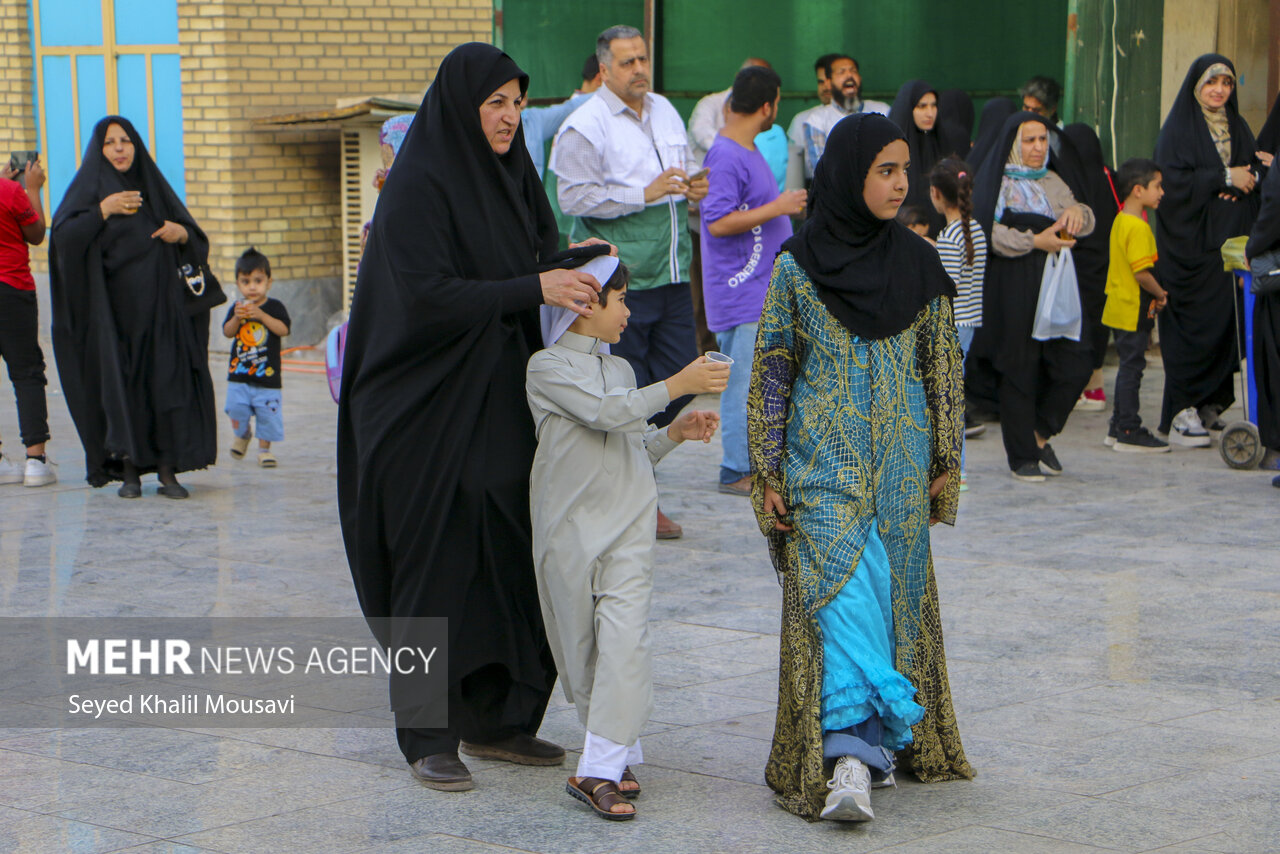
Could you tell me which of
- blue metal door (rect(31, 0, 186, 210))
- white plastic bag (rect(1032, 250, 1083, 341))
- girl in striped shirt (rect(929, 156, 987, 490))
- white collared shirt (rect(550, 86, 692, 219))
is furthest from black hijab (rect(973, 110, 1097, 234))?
blue metal door (rect(31, 0, 186, 210))

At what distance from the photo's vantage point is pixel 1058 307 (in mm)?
7656

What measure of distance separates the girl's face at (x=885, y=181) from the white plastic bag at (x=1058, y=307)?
4143 mm

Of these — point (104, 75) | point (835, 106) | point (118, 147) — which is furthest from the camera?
point (104, 75)

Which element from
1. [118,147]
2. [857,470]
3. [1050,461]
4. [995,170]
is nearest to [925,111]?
[995,170]

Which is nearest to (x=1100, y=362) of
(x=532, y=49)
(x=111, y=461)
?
(x=532, y=49)

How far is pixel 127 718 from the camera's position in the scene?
4.46m


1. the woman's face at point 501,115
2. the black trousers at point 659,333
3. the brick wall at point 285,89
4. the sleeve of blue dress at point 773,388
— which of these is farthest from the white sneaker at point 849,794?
the brick wall at point 285,89

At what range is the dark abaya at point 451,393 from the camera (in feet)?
12.6

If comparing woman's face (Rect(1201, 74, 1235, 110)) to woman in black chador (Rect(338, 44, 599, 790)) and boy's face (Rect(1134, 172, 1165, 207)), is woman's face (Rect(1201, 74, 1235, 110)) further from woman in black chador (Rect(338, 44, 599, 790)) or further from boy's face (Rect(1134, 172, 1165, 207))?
woman in black chador (Rect(338, 44, 599, 790))

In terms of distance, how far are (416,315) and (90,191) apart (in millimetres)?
4423

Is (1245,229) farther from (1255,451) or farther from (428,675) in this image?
(428,675)

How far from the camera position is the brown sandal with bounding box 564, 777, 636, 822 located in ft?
12.0

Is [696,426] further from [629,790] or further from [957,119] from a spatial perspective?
[957,119]

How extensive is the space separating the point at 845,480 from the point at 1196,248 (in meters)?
5.61
